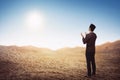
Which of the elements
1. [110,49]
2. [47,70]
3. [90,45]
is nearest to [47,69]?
[47,70]

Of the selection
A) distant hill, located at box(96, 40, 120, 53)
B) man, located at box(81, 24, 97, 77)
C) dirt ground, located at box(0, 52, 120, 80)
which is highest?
distant hill, located at box(96, 40, 120, 53)

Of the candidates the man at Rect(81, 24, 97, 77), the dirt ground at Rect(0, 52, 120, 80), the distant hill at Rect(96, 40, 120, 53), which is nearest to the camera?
the dirt ground at Rect(0, 52, 120, 80)

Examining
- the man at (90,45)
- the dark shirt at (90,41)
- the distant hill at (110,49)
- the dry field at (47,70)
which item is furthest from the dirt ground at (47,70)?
the distant hill at (110,49)

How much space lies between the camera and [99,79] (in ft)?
29.3

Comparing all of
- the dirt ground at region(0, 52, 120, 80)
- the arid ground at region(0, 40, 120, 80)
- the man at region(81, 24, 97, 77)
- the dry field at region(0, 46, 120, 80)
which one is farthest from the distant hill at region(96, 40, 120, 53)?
the man at region(81, 24, 97, 77)

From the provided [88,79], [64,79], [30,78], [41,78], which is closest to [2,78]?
[30,78]

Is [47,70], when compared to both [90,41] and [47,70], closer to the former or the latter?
[47,70]

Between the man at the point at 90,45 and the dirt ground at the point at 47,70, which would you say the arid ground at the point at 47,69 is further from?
the man at the point at 90,45

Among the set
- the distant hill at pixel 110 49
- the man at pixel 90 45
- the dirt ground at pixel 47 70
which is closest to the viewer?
the dirt ground at pixel 47 70

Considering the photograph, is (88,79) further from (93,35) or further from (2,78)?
(2,78)

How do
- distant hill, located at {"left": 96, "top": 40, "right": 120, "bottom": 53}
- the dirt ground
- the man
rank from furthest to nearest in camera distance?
1. distant hill, located at {"left": 96, "top": 40, "right": 120, "bottom": 53}
2. the man
3. the dirt ground

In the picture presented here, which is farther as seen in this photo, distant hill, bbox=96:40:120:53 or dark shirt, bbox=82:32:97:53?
distant hill, bbox=96:40:120:53

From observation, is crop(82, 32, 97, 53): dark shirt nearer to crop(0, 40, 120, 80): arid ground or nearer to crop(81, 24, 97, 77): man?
crop(81, 24, 97, 77): man

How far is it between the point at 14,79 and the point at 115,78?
540 centimetres
